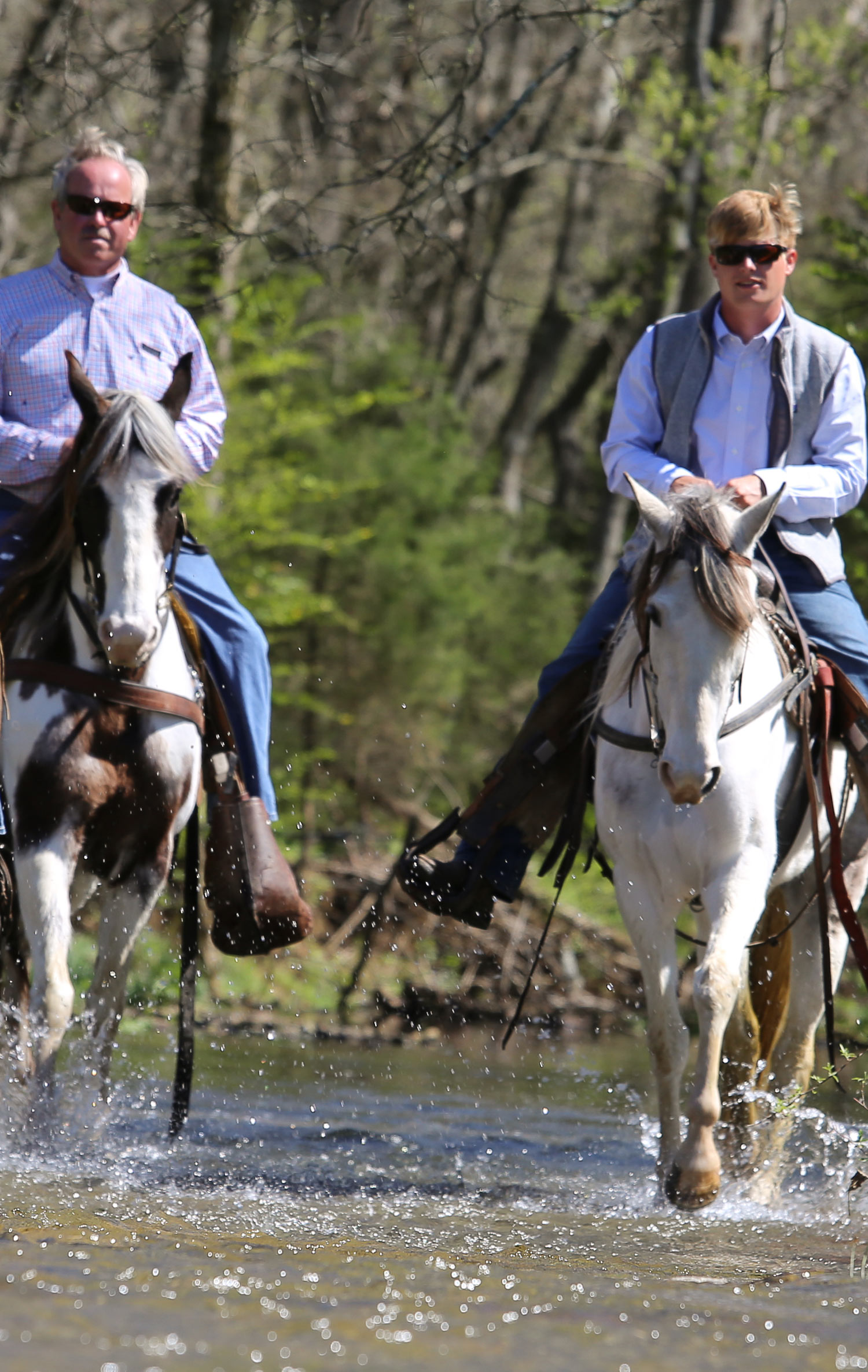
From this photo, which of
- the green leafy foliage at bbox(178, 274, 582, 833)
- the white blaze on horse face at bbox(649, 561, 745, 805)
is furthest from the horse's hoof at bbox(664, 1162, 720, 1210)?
the green leafy foliage at bbox(178, 274, 582, 833)

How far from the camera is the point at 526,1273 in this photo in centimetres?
403

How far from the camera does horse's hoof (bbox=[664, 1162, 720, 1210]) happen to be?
16.2 feet

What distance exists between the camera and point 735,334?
19.6ft

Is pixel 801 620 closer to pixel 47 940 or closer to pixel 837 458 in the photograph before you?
pixel 837 458

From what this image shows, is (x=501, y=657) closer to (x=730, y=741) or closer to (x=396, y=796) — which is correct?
(x=396, y=796)

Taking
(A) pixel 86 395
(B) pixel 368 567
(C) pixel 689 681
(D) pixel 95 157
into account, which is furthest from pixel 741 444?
(B) pixel 368 567

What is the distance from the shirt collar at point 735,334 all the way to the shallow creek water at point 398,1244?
263 cm

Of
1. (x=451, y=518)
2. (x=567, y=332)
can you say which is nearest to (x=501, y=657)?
(x=451, y=518)

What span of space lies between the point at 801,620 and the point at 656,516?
3.72 feet

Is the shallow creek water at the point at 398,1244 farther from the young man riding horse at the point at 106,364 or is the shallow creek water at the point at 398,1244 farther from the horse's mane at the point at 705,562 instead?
the horse's mane at the point at 705,562

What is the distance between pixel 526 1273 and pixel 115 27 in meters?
18.0

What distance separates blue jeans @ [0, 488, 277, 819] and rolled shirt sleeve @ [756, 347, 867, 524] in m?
1.95

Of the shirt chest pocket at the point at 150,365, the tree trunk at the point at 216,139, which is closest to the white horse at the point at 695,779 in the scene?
the shirt chest pocket at the point at 150,365

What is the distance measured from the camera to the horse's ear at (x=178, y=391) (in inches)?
224
